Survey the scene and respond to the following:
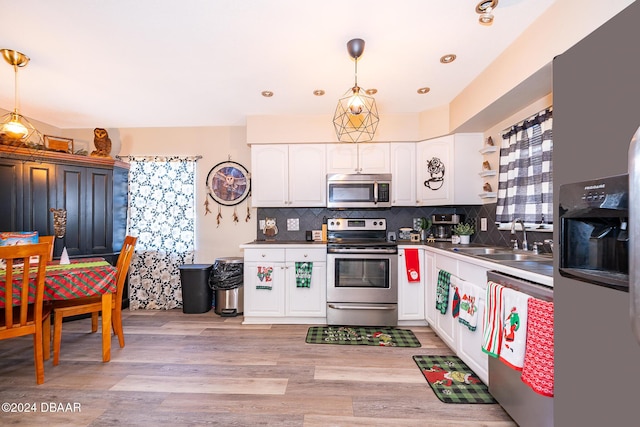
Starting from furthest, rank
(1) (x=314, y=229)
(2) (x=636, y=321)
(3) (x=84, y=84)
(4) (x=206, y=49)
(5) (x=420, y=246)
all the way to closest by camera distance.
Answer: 1. (1) (x=314, y=229)
2. (5) (x=420, y=246)
3. (3) (x=84, y=84)
4. (4) (x=206, y=49)
5. (2) (x=636, y=321)

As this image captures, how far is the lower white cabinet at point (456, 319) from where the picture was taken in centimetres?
207

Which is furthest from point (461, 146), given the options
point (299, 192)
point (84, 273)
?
point (84, 273)

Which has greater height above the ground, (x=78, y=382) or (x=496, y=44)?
(x=496, y=44)

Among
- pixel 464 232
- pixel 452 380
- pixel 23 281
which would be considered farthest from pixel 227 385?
pixel 464 232

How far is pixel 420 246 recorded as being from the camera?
3.22 metres

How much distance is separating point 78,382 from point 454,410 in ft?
8.59

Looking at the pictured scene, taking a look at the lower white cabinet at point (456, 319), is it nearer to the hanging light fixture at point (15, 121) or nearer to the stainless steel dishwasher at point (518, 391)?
the stainless steel dishwasher at point (518, 391)

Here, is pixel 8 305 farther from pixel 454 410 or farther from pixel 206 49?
pixel 454 410

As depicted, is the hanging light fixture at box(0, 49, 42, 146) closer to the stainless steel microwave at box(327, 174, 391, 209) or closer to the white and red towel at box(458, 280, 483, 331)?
the stainless steel microwave at box(327, 174, 391, 209)

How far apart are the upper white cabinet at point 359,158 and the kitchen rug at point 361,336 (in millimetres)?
1835

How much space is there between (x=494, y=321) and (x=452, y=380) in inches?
28.9

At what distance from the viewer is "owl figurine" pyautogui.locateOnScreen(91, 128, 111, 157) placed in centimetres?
380

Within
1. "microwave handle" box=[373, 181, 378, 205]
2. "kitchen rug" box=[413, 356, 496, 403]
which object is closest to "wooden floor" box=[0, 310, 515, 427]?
"kitchen rug" box=[413, 356, 496, 403]

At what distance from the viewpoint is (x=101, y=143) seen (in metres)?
3.82
